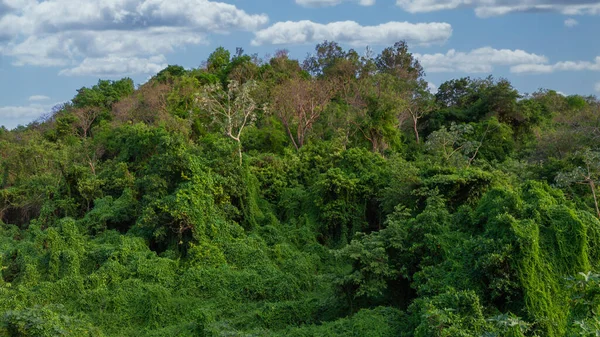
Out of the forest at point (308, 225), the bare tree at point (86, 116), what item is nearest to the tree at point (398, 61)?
the forest at point (308, 225)

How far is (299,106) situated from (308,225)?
7.04 metres

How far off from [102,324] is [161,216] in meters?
3.87

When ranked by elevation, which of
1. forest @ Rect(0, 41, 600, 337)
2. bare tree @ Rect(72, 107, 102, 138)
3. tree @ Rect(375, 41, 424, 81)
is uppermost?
tree @ Rect(375, 41, 424, 81)

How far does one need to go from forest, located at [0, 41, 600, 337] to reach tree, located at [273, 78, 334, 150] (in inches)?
3.6

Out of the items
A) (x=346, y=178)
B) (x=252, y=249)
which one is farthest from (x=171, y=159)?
(x=346, y=178)

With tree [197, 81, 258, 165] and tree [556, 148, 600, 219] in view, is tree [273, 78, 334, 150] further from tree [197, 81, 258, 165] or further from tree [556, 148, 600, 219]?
tree [556, 148, 600, 219]

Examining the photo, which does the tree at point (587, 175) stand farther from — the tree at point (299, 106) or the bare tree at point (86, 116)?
the bare tree at point (86, 116)

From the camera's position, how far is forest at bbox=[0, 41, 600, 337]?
418 inches

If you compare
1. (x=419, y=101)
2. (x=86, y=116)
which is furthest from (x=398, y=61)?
(x=86, y=116)

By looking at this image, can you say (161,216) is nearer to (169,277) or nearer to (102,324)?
(169,277)

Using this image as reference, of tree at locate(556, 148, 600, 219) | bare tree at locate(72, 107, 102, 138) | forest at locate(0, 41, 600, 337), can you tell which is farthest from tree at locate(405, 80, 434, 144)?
bare tree at locate(72, 107, 102, 138)

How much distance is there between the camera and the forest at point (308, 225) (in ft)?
34.8

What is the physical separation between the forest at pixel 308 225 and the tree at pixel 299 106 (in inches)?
3.6

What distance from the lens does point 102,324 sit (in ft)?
44.1
